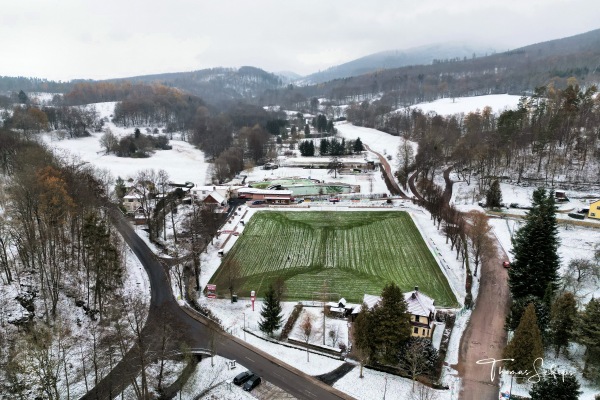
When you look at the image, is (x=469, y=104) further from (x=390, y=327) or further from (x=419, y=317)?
(x=390, y=327)

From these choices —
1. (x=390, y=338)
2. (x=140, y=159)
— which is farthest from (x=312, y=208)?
(x=140, y=159)

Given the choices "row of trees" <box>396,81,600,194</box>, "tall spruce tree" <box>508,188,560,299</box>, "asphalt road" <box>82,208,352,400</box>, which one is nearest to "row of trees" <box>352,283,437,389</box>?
"asphalt road" <box>82,208,352,400</box>

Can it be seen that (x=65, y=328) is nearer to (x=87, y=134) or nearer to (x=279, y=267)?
(x=279, y=267)

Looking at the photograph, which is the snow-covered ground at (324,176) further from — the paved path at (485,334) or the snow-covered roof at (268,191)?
the paved path at (485,334)

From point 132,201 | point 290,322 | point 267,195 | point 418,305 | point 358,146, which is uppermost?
point 358,146

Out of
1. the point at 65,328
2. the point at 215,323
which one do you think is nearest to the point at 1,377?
the point at 65,328

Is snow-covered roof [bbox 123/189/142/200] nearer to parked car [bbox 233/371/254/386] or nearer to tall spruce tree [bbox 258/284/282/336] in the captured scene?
tall spruce tree [bbox 258/284/282/336]
